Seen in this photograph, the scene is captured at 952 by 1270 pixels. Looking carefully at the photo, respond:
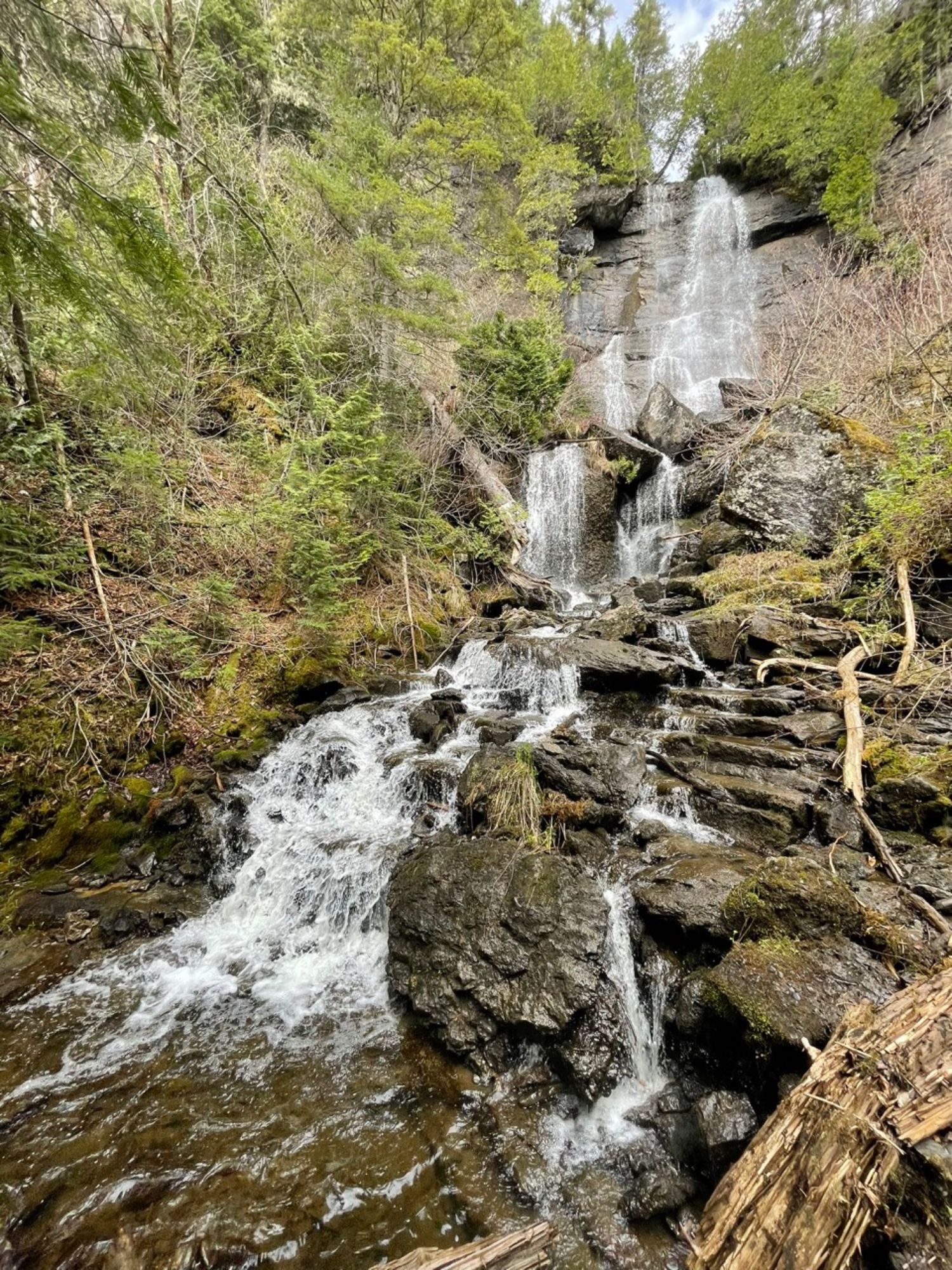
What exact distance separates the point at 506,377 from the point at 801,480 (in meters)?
6.77

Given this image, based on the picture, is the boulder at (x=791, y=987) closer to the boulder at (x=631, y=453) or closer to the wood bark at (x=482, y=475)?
the wood bark at (x=482, y=475)

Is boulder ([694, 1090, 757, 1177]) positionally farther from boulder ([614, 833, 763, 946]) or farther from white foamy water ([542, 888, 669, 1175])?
boulder ([614, 833, 763, 946])

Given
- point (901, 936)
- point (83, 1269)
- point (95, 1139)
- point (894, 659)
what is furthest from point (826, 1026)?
point (894, 659)

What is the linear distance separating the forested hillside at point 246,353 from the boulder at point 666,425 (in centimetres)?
224

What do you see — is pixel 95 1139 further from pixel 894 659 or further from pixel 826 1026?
pixel 894 659

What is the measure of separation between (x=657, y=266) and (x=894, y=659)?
2322 cm

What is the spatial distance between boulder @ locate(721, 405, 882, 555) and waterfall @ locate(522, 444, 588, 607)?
3746mm

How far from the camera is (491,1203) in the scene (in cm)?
236

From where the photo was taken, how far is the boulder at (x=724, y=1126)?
2.31m

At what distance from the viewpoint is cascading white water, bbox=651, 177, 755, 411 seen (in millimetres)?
17922

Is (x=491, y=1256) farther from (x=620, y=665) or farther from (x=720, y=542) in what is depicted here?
(x=720, y=542)

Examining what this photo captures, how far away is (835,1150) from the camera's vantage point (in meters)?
1.68

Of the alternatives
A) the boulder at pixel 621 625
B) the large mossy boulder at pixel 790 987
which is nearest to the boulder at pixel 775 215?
the boulder at pixel 621 625

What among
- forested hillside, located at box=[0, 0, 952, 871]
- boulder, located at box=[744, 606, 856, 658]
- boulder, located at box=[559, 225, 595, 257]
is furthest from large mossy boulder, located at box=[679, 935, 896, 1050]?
boulder, located at box=[559, 225, 595, 257]
